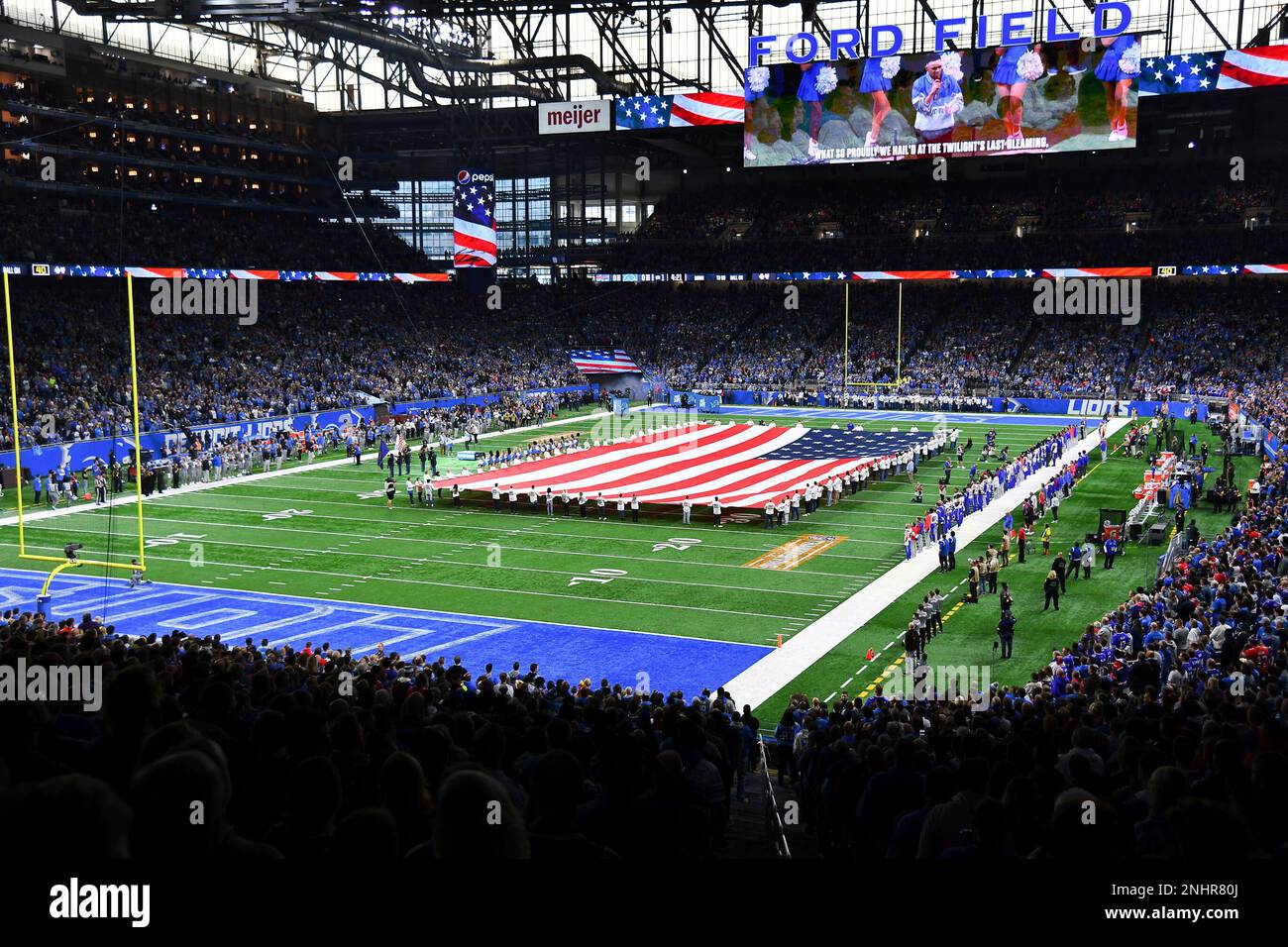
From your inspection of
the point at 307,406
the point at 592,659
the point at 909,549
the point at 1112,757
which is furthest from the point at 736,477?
the point at 1112,757

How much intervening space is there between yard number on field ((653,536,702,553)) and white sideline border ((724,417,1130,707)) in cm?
512

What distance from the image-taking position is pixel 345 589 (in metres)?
24.2

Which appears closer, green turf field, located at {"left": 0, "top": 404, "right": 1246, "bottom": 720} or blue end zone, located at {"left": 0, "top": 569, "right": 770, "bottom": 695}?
blue end zone, located at {"left": 0, "top": 569, "right": 770, "bottom": 695}

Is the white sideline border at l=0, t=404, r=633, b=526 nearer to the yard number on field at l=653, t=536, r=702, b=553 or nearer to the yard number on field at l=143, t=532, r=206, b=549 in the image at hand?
the yard number on field at l=143, t=532, r=206, b=549

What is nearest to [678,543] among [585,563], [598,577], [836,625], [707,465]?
[585,563]

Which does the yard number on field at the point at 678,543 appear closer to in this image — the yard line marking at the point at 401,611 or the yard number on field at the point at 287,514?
the yard line marking at the point at 401,611

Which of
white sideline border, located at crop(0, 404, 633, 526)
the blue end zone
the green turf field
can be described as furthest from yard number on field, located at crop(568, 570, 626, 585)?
white sideline border, located at crop(0, 404, 633, 526)

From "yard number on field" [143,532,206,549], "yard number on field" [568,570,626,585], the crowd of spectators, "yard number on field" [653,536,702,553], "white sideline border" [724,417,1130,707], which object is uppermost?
the crowd of spectators

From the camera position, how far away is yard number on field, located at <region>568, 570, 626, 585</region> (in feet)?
81.4

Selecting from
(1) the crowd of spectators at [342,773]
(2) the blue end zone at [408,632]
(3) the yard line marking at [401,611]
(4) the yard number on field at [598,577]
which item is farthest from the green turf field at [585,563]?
(1) the crowd of spectators at [342,773]

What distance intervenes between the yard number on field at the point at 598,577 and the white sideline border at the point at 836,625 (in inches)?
200

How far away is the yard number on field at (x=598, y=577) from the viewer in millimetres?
24797

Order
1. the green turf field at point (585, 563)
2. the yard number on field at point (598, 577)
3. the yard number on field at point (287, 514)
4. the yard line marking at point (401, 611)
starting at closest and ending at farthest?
the yard line marking at point (401, 611), the green turf field at point (585, 563), the yard number on field at point (598, 577), the yard number on field at point (287, 514)
